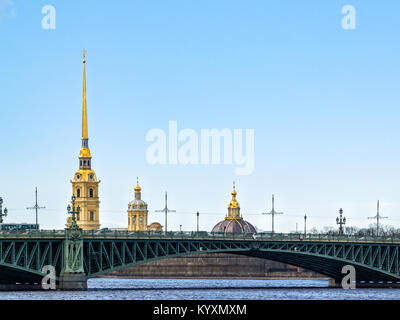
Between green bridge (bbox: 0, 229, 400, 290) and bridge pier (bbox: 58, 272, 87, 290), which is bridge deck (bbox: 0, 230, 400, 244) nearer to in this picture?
green bridge (bbox: 0, 229, 400, 290)

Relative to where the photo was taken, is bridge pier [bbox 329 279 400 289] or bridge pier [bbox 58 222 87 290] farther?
bridge pier [bbox 329 279 400 289]

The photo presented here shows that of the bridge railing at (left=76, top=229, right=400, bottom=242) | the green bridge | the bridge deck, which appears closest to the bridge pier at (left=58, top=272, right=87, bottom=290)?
the green bridge

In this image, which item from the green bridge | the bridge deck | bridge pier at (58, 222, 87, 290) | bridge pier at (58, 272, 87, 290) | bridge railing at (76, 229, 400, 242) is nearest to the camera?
bridge pier at (58, 272, 87, 290)

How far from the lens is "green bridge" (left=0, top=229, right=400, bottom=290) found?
11144cm

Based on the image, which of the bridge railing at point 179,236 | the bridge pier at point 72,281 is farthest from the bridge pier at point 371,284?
the bridge pier at point 72,281

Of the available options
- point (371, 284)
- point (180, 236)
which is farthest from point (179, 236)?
point (371, 284)

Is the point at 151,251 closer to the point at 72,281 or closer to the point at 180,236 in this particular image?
the point at 180,236

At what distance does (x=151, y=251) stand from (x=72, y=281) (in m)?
10.2

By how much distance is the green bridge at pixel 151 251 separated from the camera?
111m

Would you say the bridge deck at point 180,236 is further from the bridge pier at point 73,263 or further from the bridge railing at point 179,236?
the bridge pier at point 73,263

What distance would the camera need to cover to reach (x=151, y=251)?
11800cm

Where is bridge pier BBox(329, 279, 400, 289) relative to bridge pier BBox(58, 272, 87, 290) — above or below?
below
